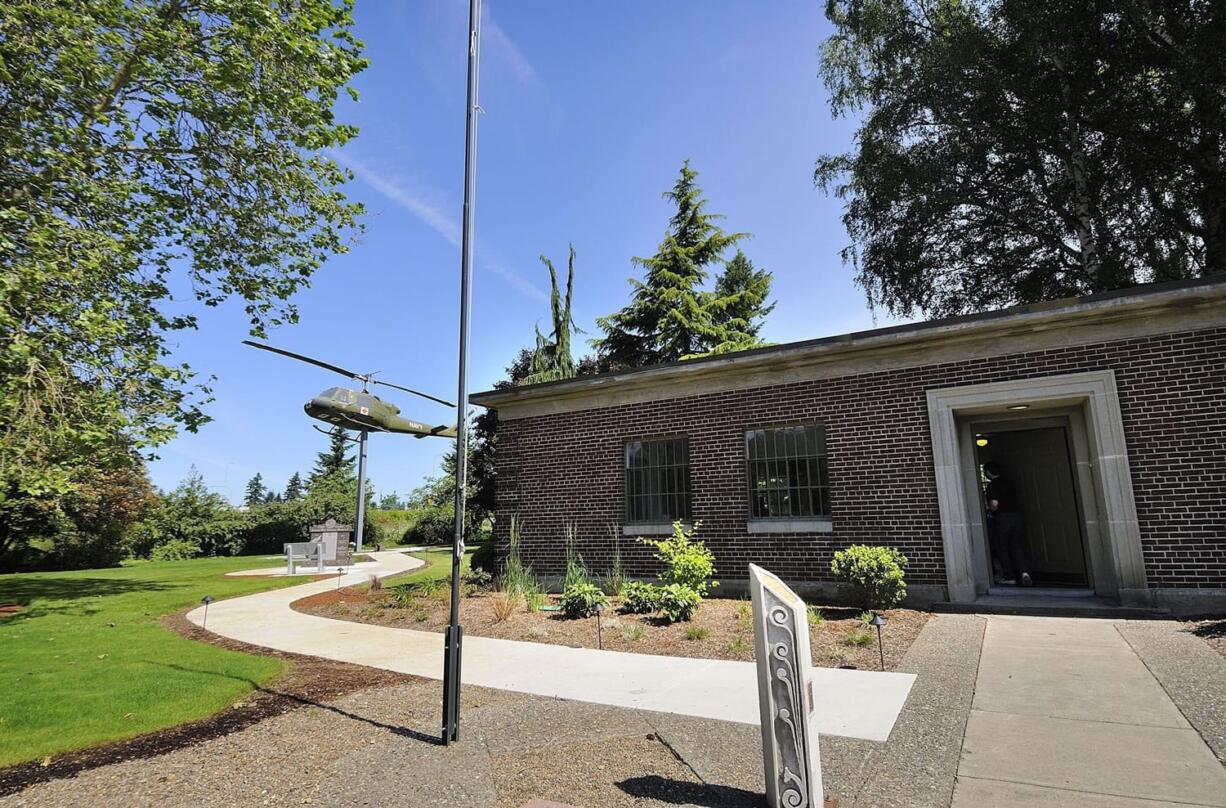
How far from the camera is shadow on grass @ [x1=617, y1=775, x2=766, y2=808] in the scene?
328cm

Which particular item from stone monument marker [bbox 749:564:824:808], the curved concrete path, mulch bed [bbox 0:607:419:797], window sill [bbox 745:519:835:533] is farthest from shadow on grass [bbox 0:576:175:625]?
stone monument marker [bbox 749:564:824:808]

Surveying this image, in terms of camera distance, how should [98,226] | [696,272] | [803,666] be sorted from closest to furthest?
[803,666]
[98,226]
[696,272]

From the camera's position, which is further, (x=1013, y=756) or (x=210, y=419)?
(x=210, y=419)

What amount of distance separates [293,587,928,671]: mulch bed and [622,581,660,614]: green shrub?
0.58ft

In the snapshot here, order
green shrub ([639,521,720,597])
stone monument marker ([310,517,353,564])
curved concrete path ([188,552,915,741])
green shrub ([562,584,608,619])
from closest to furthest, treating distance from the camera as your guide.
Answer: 1. curved concrete path ([188,552,915,741])
2. green shrub ([562,584,608,619])
3. green shrub ([639,521,720,597])
4. stone monument marker ([310,517,353,564])

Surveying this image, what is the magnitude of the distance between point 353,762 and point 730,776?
2.49 metres

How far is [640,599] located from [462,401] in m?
5.67

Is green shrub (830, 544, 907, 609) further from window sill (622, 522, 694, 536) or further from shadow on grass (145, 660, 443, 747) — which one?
shadow on grass (145, 660, 443, 747)

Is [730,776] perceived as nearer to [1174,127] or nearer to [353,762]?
[353,762]

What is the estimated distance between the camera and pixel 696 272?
30.0 m

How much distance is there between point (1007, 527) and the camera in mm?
11062

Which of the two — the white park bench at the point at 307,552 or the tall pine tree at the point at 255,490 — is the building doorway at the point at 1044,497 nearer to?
the white park bench at the point at 307,552

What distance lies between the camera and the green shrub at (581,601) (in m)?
9.28

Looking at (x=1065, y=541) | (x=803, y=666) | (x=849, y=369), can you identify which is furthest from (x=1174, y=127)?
(x=803, y=666)
